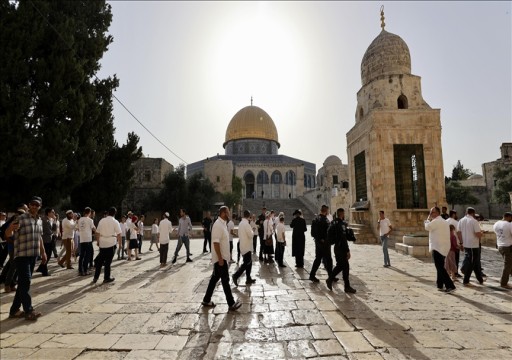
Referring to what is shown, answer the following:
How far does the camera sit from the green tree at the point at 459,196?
1196 inches

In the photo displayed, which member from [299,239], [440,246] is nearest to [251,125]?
[299,239]

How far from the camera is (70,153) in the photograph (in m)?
12.3

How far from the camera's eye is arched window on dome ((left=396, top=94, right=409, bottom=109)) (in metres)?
13.3

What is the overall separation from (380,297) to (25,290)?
16.1 ft

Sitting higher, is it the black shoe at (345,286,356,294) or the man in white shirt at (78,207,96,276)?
the man in white shirt at (78,207,96,276)

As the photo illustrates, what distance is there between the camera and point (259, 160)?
43562 millimetres

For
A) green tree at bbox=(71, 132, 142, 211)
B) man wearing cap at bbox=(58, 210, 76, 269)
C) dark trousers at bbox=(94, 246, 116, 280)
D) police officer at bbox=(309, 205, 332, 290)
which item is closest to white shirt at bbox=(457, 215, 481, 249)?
police officer at bbox=(309, 205, 332, 290)

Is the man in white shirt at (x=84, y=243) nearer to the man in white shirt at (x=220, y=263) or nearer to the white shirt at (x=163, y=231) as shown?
the white shirt at (x=163, y=231)

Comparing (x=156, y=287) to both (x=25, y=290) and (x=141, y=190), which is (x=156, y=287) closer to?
(x=25, y=290)

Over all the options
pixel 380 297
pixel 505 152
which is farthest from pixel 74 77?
pixel 505 152

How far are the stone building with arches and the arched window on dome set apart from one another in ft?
96.7

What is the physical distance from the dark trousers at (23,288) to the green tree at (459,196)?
112ft

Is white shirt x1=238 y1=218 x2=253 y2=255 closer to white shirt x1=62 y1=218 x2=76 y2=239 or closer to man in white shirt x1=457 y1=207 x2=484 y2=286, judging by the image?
man in white shirt x1=457 y1=207 x2=484 y2=286

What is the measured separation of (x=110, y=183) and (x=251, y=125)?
98.6 feet
